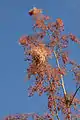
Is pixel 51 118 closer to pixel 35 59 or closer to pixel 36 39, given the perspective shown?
pixel 35 59

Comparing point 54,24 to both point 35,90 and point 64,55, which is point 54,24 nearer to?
point 64,55

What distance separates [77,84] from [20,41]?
2879 mm

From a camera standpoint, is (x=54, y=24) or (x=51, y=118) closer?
(x=51, y=118)

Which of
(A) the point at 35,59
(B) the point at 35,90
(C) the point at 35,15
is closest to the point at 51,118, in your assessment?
(B) the point at 35,90

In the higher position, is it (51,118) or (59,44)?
(59,44)

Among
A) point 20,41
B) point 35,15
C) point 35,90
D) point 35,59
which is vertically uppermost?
point 35,15

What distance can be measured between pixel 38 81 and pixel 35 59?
886mm

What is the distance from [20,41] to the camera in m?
16.3

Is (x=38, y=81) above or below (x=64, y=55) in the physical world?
below

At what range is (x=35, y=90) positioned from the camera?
51.1 ft

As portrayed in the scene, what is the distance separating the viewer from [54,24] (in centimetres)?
1692

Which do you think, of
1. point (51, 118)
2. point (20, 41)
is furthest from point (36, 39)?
point (51, 118)

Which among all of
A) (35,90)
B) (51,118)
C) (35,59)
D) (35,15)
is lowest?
(51,118)

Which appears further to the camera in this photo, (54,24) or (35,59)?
(54,24)
